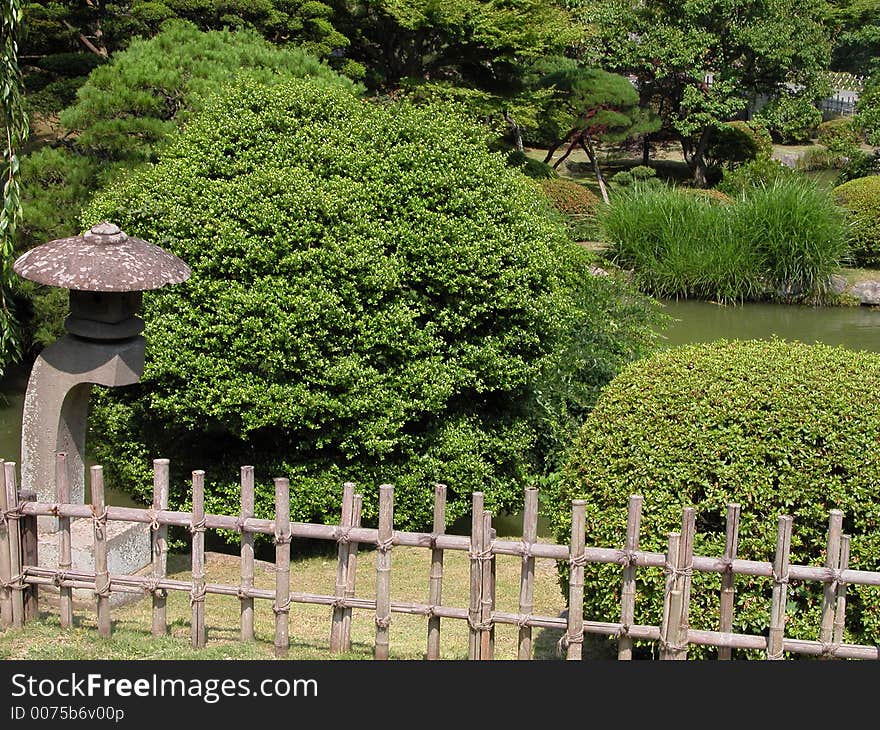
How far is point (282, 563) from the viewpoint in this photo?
4699 millimetres

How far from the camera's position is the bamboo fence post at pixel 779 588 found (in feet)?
14.1

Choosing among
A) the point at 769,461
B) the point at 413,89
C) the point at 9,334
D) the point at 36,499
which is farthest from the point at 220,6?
the point at 769,461

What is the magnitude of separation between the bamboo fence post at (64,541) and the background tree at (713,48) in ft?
62.5

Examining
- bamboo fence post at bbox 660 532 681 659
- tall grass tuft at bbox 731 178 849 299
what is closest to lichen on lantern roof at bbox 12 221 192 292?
bamboo fence post at bbox 660 532 681 659

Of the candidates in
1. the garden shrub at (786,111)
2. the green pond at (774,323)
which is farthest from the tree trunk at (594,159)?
the green pond at (774,323)

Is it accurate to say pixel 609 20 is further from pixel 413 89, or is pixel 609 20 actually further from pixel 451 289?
pixel 451 289

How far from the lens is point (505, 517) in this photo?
8.59m

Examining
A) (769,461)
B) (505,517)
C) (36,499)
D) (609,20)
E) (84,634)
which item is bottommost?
(505,517)

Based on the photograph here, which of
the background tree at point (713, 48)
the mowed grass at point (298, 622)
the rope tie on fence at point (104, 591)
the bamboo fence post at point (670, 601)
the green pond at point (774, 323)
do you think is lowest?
the green pond at point (774, 323)

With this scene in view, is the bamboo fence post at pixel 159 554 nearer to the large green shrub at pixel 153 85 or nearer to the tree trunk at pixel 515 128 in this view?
the large green shrub at pixel 153 85

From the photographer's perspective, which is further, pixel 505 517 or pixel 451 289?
pixel 505 517

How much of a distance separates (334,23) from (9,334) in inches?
466

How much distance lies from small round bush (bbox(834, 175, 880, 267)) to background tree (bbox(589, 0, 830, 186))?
16.7ft

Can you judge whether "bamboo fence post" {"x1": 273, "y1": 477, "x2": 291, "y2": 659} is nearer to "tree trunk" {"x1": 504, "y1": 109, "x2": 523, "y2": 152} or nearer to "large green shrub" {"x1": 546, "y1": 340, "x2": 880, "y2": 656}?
"large green shrub" {"x1": 546, "y1": 340, "x2": 880, "y2": 656}
